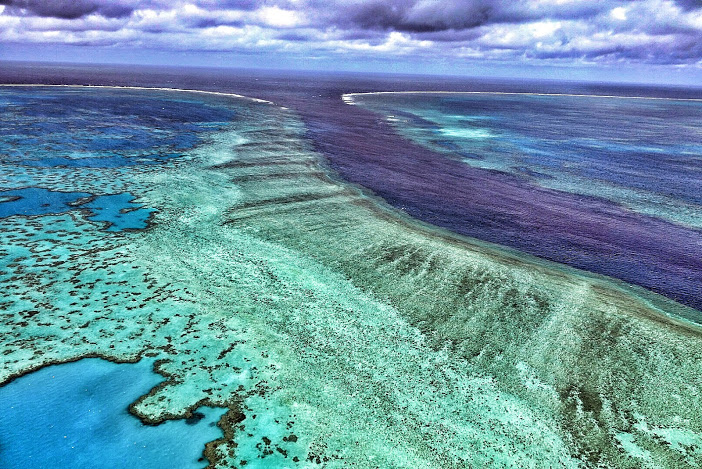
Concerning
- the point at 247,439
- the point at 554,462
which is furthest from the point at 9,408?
the point at 554,462

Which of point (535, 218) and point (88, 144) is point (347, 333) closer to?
point (535, 218)

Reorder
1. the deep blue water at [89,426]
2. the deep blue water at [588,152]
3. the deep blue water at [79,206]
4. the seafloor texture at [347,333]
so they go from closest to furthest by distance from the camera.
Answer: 1. the deep blue water at [89,426]
2. the seafloor texture at [347,333]
3. the deep blue water at [79,206]
4. the deep blue water at [588,152]

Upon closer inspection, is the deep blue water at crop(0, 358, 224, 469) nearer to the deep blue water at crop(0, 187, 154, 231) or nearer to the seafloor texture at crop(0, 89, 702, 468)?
the seafloor texture at crop(0, 89, 702, 468)

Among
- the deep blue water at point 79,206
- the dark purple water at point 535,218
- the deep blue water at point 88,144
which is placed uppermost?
the deep blue water at point 88,144

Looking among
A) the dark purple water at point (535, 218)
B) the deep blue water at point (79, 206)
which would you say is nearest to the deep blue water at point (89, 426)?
the deep blue water at point (79, 206)

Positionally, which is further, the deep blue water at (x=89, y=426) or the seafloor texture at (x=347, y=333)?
the seafloor texture at (x=347, y=333)

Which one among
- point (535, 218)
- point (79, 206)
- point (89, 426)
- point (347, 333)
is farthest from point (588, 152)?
point (89, 426)

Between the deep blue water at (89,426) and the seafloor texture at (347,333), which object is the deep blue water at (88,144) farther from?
the deep blue water at (89,426)
